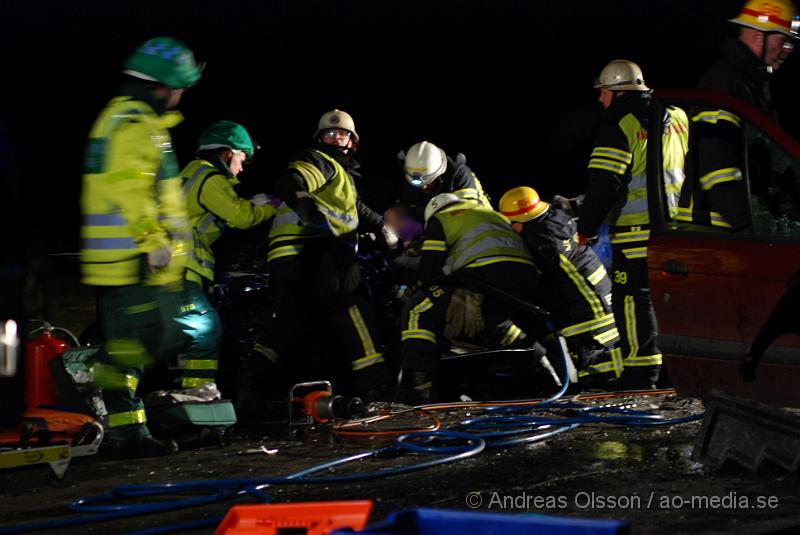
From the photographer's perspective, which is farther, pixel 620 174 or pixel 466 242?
pixel 466 242

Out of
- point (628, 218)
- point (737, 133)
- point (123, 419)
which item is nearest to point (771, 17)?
point (737, 133)

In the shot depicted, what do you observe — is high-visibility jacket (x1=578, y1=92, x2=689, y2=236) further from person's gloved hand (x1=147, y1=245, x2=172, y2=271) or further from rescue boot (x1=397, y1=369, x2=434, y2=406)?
person's gloved hand (x1=147, y1=245, x2=172, y2=271)

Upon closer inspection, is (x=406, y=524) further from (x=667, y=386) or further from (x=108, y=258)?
(x=667, y=386)

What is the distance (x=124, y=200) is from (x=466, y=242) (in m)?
2.65

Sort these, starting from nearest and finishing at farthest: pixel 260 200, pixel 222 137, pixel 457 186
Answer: pixel 222 137
pixel 260 200
pixel 457 186

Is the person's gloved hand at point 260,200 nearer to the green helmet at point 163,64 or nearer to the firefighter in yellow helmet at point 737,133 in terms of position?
the green helmet at point 163,64

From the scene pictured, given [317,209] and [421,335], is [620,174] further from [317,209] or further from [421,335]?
[317,209]

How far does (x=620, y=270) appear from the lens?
727 centimetres

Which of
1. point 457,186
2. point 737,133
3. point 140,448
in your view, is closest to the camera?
point 737,133

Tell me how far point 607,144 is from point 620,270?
2.61 feet

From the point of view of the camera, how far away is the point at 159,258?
587cm

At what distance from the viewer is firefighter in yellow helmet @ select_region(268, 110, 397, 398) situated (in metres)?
7.93

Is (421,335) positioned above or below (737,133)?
below

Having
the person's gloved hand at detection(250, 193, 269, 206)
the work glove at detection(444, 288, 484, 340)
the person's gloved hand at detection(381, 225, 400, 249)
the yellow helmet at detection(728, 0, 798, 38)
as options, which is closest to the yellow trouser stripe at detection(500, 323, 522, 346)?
the work glove at detection(444, 288, 484, 340)
